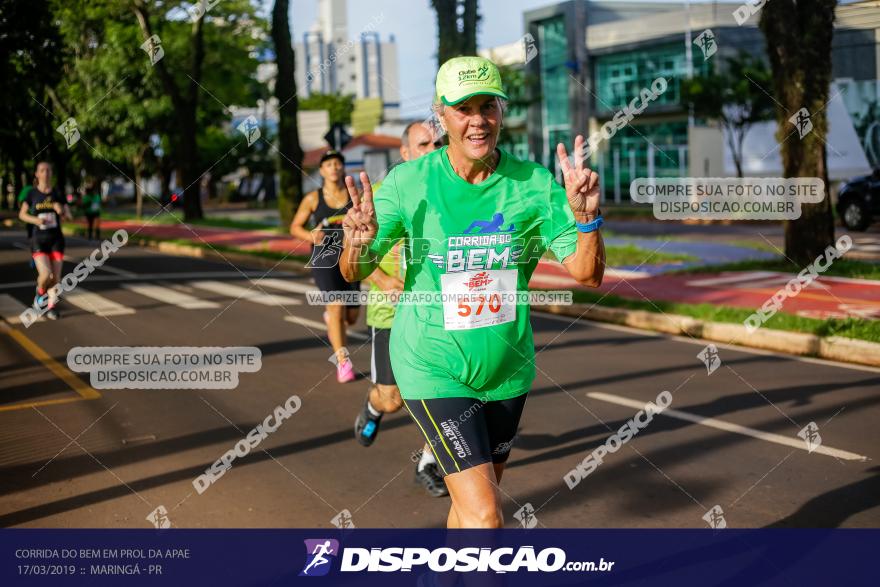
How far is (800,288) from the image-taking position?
45.0ft

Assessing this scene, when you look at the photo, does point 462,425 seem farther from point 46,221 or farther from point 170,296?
point 170,296

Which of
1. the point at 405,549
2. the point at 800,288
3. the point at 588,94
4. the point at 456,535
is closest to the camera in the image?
the point at 456,535

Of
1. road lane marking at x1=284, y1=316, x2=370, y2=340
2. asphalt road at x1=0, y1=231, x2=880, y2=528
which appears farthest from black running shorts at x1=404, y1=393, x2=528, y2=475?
road lane marking at x1=284, y1=316, x2=370, y2=340

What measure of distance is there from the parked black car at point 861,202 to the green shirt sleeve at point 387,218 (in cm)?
2190

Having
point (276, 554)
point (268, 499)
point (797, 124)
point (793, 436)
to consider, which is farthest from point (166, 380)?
point (797, 124)

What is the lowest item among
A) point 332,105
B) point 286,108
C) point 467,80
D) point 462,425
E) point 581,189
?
point 462,425

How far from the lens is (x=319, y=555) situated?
179 inches

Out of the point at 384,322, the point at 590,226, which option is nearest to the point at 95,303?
the point at 384,322

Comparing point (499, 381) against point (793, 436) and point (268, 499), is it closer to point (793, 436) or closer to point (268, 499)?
point (268, 499)

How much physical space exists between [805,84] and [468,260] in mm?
12374

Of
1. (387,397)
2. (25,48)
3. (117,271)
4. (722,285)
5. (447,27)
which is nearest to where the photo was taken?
(387,397)

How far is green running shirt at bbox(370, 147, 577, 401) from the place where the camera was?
11.6 ft

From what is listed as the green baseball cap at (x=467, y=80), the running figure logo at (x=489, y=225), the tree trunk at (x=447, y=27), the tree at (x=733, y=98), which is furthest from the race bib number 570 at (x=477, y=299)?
the tree at (x=733, y=98)

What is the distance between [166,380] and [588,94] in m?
40.4
